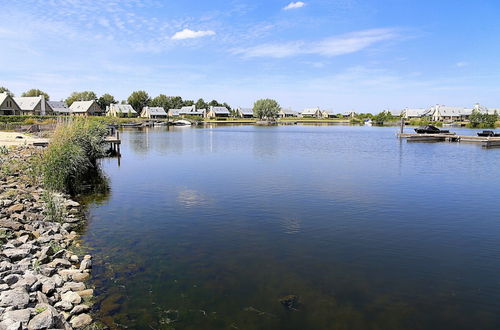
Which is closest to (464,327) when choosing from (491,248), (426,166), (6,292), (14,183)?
(491,248)

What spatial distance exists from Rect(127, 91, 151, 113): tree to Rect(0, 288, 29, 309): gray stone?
165 m

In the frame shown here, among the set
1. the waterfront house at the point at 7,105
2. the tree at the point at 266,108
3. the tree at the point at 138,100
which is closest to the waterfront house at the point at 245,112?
the tree at the point at 266,108

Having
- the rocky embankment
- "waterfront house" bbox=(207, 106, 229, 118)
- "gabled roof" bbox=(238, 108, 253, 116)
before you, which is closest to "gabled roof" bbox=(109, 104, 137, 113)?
"waterfront house" bbox=(207, 106, 229, 118)

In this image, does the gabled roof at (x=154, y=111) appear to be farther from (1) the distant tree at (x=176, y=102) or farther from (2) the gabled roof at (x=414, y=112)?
(2) the gabled roof at (x=414, y=112)

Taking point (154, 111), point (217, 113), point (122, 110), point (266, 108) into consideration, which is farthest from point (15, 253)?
point (217, 113)

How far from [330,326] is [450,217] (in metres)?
11.2

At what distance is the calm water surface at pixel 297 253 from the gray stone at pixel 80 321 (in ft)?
1.60

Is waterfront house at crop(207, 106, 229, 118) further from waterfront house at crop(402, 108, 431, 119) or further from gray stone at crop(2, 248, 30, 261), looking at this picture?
gray stone at crop(2, 248, 30, 261)

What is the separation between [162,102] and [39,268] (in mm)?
176789

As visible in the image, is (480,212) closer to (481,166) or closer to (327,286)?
(327,286)

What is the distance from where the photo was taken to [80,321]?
797 centimetres

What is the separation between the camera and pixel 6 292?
7.95 meters

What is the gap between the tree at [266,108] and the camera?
172625mm

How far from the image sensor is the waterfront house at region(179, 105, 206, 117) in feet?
594
